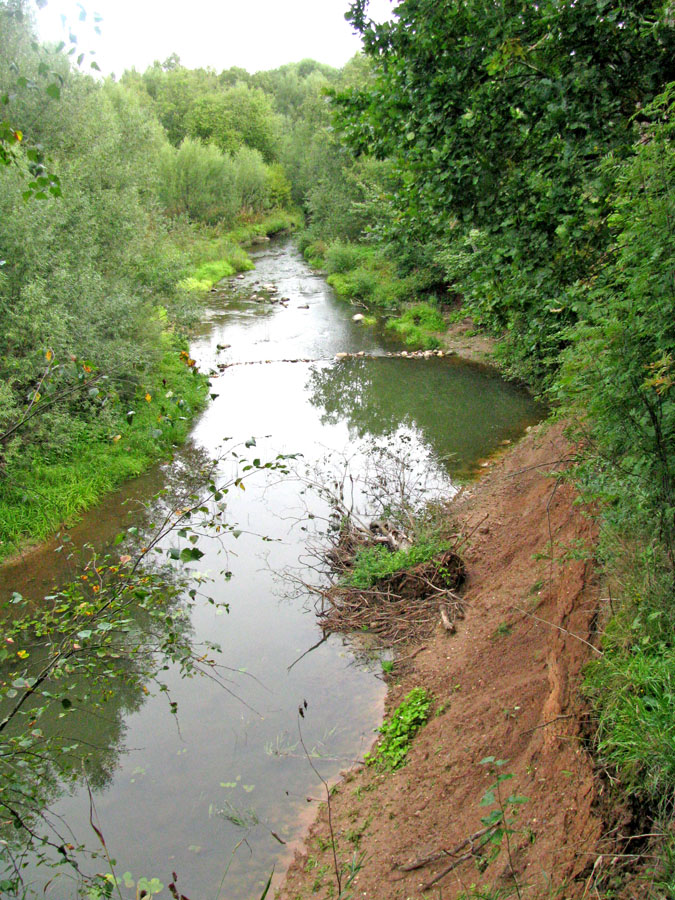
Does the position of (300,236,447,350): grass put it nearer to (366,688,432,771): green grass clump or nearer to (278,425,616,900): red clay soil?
(278,425,616,900): red clay soil

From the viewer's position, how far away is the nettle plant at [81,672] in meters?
3.76

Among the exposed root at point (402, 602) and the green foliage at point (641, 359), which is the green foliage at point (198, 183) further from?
the green foliage at point (641, 359)

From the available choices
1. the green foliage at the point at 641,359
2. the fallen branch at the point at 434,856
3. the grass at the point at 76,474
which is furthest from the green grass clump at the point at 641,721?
the grass at the point at 76,474

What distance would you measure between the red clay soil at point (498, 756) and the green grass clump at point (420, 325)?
14.7m

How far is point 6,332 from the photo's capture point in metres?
10.8

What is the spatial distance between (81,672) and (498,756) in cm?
346

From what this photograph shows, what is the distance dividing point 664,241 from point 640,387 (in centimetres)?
80

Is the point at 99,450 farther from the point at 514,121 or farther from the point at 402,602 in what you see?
the point at 514,121

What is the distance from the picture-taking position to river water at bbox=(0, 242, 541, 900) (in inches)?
222

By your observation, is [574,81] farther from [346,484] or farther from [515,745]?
[346,484]

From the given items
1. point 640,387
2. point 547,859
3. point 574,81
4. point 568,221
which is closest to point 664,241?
point 640,387

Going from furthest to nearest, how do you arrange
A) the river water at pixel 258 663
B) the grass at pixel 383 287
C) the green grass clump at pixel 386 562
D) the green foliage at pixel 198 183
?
the green foliage at pixel 198 183 → the grass at pixel 383 287 → the green grass clump at pixel 386 562 → the river water at pixel 258 663

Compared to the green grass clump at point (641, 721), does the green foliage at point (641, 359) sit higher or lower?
higher

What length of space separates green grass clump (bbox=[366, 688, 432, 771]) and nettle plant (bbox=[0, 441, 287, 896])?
177 centimetres
